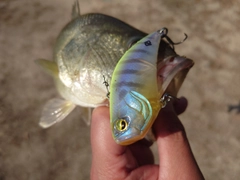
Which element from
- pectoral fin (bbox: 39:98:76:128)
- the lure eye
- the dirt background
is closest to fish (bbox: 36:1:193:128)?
pectoral fin (bbox: 39:98:76:128)

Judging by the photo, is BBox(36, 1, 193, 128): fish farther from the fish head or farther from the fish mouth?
the fish head

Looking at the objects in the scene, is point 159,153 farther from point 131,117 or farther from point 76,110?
point 76,110

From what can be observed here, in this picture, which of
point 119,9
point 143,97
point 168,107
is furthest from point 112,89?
point 119,9

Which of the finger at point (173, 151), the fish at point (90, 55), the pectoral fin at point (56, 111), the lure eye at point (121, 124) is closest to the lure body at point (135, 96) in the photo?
the lure eye at point (121, 124)

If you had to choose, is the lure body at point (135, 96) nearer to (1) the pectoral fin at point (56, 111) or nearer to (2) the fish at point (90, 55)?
(2) the fish at point (90, 55)

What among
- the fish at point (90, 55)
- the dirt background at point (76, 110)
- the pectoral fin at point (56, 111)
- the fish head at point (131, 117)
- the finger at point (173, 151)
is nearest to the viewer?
the fish head at point (131, 117)

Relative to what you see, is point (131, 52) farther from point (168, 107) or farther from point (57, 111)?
point (57, 111)

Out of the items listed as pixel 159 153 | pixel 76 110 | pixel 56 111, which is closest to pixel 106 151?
pixel 159 153
